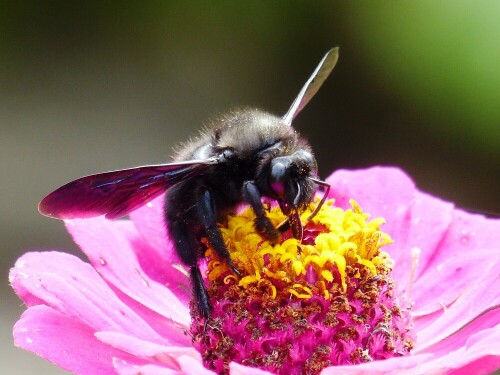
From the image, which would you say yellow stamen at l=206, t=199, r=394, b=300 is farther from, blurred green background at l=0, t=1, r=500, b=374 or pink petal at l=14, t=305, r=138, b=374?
blurred green background at l=0, t=1, r=500, b=374

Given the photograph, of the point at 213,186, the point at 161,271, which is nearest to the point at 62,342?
the point at 213,186

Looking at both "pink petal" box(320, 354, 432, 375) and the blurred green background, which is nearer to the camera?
"pink petal" box(320, 354, 432, 375)

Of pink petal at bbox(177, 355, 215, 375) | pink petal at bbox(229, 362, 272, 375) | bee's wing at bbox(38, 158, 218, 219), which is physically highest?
bee's wing at bbox(38, 158, 218, 219)

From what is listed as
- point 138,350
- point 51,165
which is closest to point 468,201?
point 51,165

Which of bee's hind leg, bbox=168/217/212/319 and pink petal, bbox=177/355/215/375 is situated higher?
bee's hind leg, bbox=168/217/212/319

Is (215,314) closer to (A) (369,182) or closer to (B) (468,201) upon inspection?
(A) (369,182)

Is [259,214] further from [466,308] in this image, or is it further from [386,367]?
[466,308]

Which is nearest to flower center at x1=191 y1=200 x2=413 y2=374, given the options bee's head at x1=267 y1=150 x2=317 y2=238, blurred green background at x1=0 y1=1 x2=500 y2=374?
bee's head at x1=267 y1=150 x2=317 y2=238

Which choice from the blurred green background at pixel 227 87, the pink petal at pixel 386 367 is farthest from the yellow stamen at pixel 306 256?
the blurred green background at pixel 227 87
